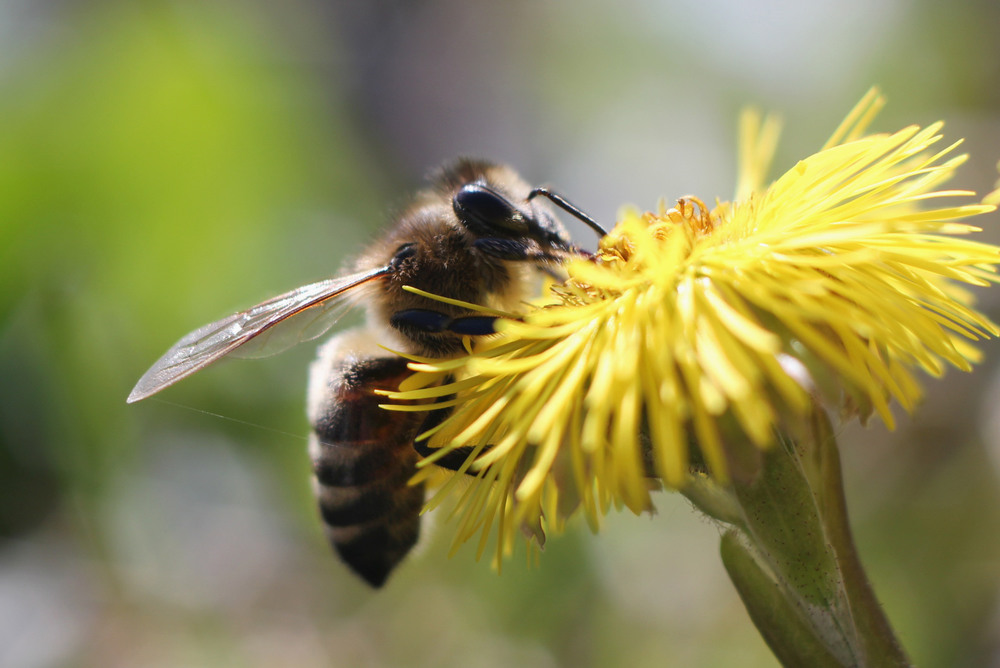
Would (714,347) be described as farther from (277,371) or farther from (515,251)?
(277,371)

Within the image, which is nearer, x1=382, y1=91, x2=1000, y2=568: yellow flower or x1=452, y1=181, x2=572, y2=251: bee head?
x1=382, y1=91, x2=1000, y2=568: yellow flower

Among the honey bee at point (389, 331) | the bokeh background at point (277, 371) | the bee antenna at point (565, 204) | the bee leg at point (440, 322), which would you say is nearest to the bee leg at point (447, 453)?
the honey bee at point (389, 331)

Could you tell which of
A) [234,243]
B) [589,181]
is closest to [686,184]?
[589,181]

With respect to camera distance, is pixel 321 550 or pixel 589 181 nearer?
pixel 321 550

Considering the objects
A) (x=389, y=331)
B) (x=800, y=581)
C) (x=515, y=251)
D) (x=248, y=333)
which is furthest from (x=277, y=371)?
(x=800, y=581)

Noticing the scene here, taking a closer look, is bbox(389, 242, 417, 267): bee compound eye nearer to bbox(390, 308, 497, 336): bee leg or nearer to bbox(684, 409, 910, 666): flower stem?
bbox(390, 308, 497, 336): bee leg

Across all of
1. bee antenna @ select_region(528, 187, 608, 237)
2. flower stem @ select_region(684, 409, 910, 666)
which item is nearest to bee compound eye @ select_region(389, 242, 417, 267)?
bee antenna @ select_region(528, 187, 608, 237)

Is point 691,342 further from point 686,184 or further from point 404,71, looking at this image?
point 404,71
